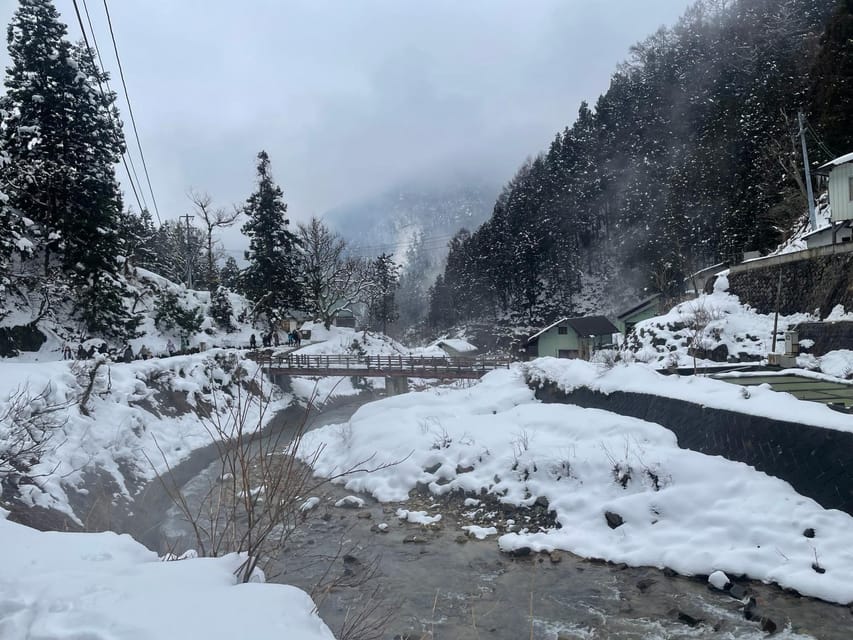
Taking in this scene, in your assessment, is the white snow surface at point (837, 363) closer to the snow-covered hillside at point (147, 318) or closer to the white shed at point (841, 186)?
the white shed at point (841, 186)

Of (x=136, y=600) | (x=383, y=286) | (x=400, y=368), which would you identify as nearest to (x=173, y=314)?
(x=400, y=368)

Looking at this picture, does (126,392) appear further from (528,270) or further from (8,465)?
(528,270)

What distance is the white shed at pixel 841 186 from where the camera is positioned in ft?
66.4

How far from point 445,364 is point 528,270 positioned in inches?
1234

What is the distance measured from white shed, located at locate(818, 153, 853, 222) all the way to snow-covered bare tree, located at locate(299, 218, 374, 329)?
34126 mm

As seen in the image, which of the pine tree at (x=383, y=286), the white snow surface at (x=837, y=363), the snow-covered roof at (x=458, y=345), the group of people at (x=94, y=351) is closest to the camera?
the white snow surface at (x=837, y=363)

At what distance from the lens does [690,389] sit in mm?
12031

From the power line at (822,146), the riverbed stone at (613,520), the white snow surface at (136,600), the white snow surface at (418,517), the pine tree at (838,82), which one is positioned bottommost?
the white snow surface at (418,517)

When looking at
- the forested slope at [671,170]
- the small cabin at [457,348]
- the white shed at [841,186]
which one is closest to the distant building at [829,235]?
the white shed at [841,186]

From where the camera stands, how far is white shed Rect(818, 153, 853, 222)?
2025cm

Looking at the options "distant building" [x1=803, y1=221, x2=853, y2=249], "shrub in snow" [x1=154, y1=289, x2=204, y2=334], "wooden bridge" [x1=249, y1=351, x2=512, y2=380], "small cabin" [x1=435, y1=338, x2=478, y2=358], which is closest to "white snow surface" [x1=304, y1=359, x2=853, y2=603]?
"wooden bridge" [x1=249, y1=351, x2=512, y2=380]

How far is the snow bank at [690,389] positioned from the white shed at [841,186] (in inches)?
548

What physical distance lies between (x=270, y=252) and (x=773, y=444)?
124 feet

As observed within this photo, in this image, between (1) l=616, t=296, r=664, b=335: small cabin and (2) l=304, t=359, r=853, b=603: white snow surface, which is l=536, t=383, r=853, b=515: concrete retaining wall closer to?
(2) l=304, t=359, r=853, b=603: white snow surface
